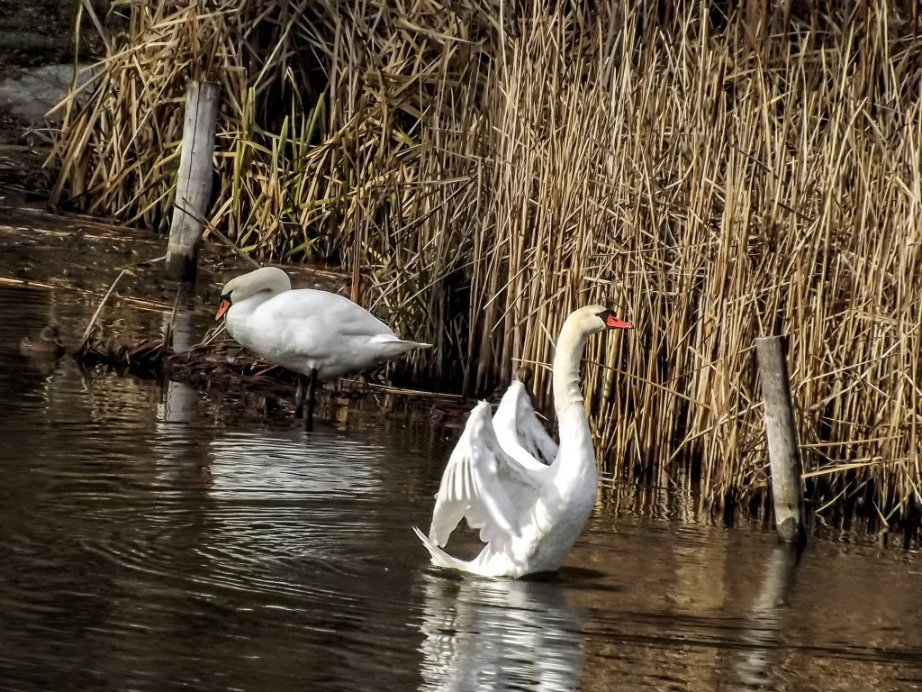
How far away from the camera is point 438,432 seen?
840cm

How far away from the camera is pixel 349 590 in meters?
5.32

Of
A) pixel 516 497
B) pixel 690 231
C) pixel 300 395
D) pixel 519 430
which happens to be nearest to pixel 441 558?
pixel 516 497

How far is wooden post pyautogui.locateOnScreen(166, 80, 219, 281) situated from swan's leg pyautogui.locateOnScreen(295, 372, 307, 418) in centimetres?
289

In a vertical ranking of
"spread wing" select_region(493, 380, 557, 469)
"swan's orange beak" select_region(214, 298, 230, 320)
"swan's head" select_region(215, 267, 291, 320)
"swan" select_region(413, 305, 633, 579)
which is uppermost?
"swan's head" select_region(215, 267, 291, 320)

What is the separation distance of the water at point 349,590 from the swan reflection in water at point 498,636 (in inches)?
0.4

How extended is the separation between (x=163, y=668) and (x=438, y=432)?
13.3 ft

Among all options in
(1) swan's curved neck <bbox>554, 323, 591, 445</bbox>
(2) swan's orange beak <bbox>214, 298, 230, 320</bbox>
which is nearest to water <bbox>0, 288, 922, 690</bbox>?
(1) swan's curved neck <bbox>554, 323, 591, 445</bbox>

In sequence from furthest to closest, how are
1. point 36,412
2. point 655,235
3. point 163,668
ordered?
point 36,412
point 655,235
point 163,668

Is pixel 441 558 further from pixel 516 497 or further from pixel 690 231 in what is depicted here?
pixel 690 231

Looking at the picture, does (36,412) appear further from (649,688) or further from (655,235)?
(649,688)

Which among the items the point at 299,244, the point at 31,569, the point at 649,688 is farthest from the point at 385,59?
the point at 649,688

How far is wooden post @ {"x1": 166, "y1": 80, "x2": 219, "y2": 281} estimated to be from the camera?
11484 millimetres

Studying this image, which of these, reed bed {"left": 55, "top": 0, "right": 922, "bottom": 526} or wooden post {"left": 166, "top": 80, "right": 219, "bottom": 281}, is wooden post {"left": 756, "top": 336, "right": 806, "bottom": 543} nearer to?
reed bed {"left": 55, "top": 0, "right": 922, "bottom": 526}

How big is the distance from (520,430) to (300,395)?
2.60 m
